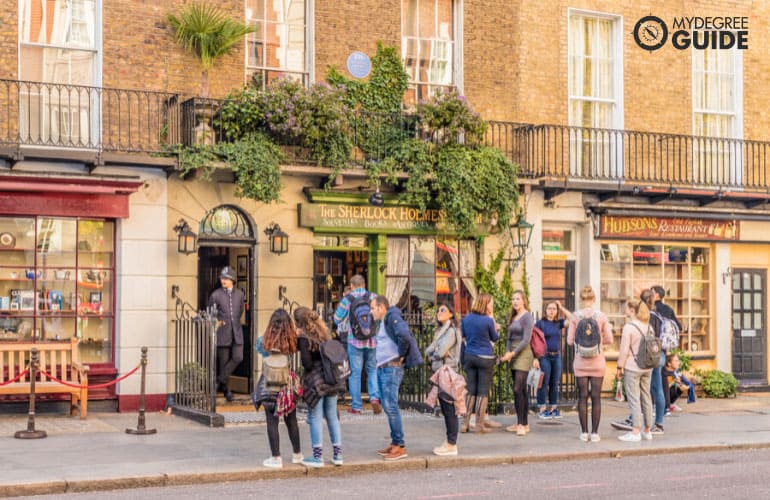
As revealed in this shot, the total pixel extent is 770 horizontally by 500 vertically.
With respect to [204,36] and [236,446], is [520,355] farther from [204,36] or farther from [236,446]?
[204,36]

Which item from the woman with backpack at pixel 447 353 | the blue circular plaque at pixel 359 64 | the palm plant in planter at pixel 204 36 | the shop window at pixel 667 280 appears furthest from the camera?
the shop window at pixel 667 280

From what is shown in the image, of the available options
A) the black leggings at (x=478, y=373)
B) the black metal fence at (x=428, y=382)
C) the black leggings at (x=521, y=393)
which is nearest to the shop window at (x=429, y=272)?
the black metal fence at (x=428, y=382)

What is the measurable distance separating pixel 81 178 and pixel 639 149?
10.6m

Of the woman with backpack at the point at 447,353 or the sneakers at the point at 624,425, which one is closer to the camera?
the woman with backpack at the point at 447,353

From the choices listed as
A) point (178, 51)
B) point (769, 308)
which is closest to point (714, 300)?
point (769, 308)

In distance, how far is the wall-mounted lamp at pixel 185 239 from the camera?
1755 centimetres

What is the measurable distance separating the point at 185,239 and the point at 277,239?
1536mm

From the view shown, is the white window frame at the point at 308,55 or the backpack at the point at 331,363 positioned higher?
the white window frame at the point at 308,55

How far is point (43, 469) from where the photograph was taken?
11977mm

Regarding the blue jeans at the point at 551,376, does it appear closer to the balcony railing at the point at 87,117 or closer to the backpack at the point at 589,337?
the backpack at the point at 589,337

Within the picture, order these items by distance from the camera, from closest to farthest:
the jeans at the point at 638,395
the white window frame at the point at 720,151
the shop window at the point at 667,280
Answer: the jeans at the point at 638,395
the shop window at the point at 667,280
the white window frame at the point at 720,151

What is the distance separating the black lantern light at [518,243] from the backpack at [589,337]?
5.85 m

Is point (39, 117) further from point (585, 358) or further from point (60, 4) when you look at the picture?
point (585, 358)

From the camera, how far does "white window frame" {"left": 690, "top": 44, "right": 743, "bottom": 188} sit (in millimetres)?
22812
